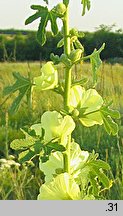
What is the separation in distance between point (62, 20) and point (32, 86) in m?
0.16

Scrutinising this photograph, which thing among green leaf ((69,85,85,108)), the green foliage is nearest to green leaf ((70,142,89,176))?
the green foliage

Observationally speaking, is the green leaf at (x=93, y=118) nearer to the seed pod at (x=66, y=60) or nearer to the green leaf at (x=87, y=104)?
the green leaf at (x=87, y=104)

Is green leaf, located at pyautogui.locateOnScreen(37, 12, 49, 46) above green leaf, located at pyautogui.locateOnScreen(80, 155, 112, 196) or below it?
above

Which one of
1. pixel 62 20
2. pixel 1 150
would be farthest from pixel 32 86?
pixel 1 150

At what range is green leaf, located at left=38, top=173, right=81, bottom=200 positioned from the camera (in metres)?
0.99

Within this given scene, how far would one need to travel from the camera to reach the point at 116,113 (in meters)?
1.03

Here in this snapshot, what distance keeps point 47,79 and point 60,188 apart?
24cm

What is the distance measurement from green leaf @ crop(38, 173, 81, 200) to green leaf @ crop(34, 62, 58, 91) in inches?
7.6

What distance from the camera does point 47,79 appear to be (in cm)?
100

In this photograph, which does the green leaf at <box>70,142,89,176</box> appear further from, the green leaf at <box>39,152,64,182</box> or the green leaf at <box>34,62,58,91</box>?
the green leaf at <box>34,62,58,91</box>

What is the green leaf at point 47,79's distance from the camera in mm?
999

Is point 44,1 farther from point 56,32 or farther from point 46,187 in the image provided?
point 46,187

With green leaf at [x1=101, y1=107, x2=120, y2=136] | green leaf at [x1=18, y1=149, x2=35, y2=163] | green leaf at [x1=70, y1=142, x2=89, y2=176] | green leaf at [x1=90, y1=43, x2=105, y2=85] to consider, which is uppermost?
green leaf at [x1=90, y1=43, x2=105, y2=85]

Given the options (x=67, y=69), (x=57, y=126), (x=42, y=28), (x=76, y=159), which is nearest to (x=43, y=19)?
(x=42, y=28)
